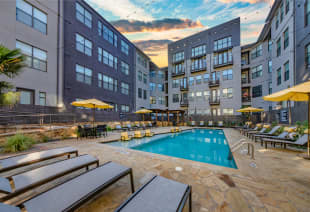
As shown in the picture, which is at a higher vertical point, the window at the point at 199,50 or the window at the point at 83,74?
the window at the point at 199,50

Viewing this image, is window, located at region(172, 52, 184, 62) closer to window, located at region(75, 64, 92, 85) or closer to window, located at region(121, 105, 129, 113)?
window, located at region(121, 105, 129, 113)

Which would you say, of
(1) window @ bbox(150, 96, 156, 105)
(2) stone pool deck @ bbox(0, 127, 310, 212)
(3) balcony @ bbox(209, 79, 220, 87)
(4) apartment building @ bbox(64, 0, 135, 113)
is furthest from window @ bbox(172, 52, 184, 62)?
(2) stone pool deck @ bbox(0, 127, 310, 212)

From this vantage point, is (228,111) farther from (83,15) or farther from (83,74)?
(83,15)

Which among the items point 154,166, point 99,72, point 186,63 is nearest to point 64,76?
point 99,72

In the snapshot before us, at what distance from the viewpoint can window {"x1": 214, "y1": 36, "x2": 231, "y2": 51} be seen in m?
21.3

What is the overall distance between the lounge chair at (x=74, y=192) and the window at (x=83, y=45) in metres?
14.6

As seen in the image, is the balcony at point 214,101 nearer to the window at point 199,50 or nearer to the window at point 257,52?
the window at point 199,50

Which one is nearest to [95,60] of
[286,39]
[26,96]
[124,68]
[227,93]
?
[124,68]

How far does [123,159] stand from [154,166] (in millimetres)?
1222

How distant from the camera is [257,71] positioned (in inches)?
810

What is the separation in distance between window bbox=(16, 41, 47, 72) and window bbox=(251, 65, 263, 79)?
2720cm

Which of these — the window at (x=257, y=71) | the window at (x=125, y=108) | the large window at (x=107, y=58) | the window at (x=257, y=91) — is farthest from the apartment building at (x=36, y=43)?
the window at (x=257, y=71)

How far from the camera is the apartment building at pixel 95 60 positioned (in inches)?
486

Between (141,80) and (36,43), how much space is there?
1542 cm
